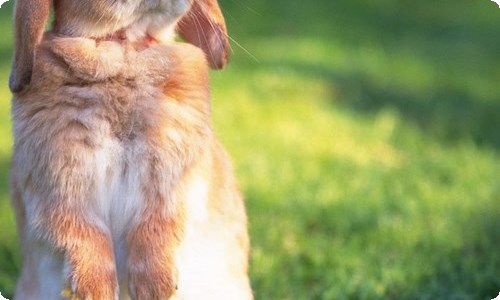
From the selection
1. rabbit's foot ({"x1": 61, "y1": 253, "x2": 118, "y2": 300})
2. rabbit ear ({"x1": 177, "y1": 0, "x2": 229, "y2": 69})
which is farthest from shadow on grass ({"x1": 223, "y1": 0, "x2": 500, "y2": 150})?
rabbit's foot ({"x1": 61, "y1": 253, "x2": 118, "y2": 300})

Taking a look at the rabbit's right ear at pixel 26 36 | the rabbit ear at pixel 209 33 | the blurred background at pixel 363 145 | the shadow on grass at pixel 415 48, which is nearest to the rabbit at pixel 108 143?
the rabbit's right ear at pixel 26 36

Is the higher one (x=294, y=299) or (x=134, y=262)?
(x=134, y=262)

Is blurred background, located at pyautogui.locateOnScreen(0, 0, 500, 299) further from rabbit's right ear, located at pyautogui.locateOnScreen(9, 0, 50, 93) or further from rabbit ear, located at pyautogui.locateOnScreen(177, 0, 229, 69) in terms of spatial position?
rabbit's right ear, located at pyautogui.locateOnScreen(9, 0, 50, 93)

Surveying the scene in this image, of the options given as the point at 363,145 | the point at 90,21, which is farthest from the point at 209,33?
the point at 363,145

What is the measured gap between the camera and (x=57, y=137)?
11.9 feet

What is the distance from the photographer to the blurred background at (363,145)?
5.40m

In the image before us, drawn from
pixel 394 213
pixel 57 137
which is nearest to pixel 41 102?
pixel 57 137

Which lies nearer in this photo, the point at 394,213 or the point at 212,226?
the point at 212,226

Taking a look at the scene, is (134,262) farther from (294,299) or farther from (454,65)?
(454,65)

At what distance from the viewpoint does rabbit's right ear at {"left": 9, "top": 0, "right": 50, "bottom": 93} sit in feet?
11.8

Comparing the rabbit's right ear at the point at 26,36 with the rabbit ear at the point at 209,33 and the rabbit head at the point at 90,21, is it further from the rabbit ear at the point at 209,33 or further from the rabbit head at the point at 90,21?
the rabbit ear at the point at 209,33

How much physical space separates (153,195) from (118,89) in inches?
14.6

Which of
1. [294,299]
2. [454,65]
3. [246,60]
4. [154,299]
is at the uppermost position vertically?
[154,299]

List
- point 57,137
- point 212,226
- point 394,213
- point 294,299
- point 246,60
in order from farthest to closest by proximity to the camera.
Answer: point 246,60, point 394,213, point 294,299, point 212,226, point 57,137
